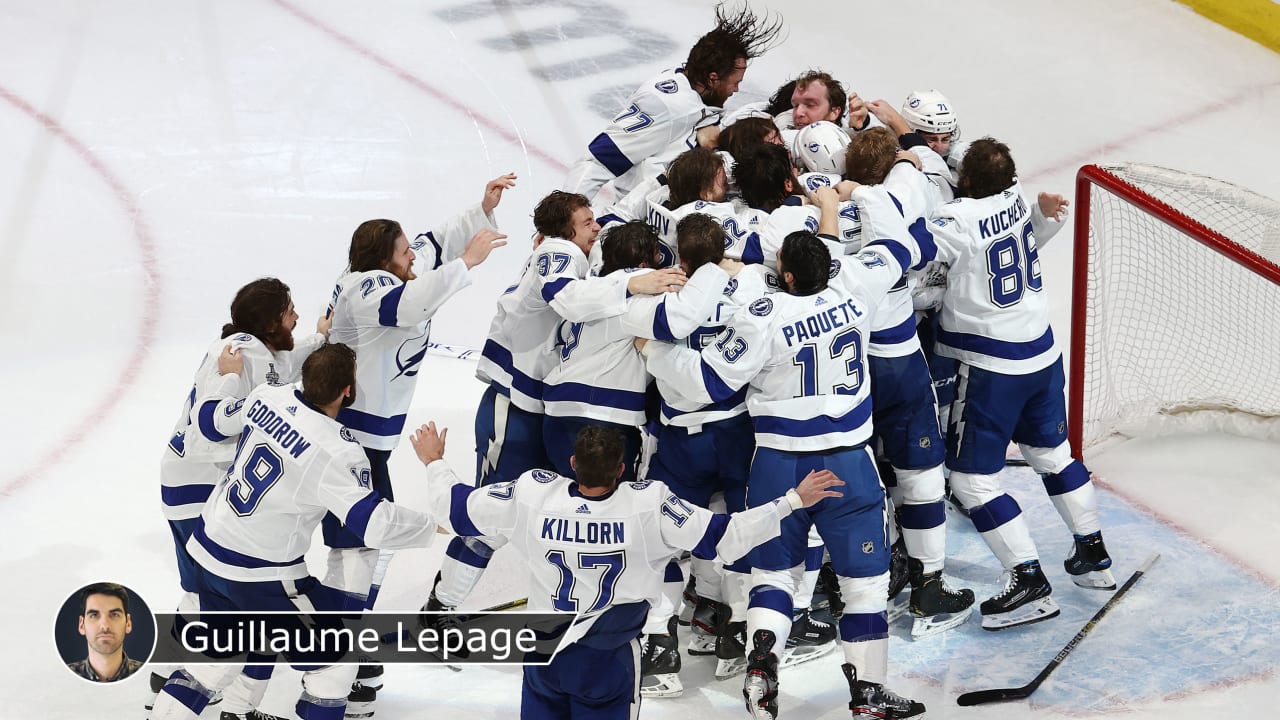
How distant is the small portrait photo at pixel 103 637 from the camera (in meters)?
4.41

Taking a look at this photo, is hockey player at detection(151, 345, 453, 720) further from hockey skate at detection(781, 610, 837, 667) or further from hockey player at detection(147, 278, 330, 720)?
hockey skate at detection(781, 610, 837, 667)

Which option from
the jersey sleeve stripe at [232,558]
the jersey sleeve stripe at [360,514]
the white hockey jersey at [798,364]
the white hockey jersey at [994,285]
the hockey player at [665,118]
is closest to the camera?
the jersey sleeve stripe at [360,514]

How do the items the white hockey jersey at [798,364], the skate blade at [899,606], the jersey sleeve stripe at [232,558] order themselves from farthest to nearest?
the skate blade at [899,606] < the white hockey jersey at [798,364] < the jersey sleeve stripe at [232,558]

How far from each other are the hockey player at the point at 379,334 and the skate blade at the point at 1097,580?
224 cm

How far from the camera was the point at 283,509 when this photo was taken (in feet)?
12.9

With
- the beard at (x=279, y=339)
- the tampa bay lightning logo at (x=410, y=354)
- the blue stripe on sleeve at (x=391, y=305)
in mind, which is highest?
the blue stripe on sleeve at (x=391, y=305)

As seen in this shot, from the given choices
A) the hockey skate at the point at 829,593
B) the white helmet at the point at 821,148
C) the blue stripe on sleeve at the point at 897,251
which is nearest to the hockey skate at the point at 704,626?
the hockey skate at the point at 829,593

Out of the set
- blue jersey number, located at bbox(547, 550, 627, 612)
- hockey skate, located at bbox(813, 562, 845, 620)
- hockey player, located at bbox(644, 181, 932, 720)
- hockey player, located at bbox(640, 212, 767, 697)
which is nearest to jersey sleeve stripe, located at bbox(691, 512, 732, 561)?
blue jersey number, located at bbox(547, 550, 627, 612)

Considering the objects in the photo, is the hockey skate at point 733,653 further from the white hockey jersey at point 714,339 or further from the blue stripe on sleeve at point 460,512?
the blue stripe on sleeve at point 460,512

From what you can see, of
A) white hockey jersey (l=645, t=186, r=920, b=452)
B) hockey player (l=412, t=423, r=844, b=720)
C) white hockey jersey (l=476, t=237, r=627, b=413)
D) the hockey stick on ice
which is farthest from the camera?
the hockey stick on ice

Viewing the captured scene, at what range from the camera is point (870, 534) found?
418cm

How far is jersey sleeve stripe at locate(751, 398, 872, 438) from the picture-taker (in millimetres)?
4133

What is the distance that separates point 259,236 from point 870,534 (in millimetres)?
4043

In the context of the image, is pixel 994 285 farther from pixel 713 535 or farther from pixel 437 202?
pixel 437 202
